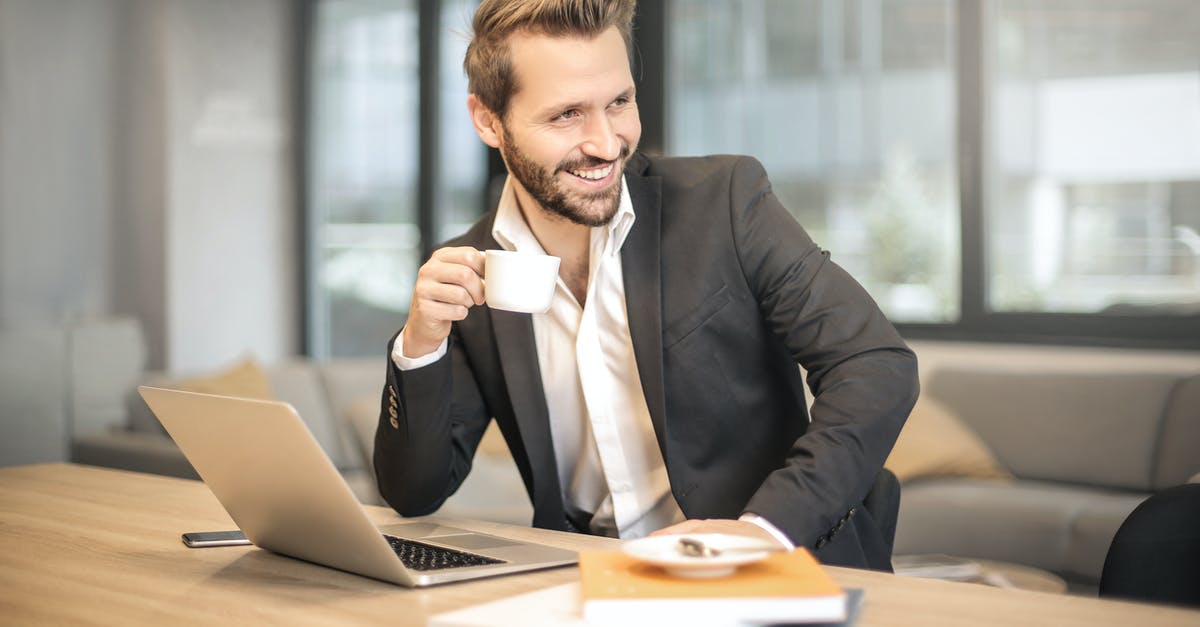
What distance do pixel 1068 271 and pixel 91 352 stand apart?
3820mm

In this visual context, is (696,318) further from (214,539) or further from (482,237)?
(214,539)

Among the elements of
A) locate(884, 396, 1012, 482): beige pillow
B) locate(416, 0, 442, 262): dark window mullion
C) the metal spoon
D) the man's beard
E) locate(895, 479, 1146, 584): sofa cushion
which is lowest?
locate(895, 479, 1146, 584): sofa cushion

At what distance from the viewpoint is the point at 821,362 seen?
1.48 metres

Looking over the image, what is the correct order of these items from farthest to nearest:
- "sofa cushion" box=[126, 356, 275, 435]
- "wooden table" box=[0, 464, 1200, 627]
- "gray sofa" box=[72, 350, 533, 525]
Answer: "sofa cushion" box=[126, 356, 275, 435] → "gray sofa" box=[72, 350, 533, 525] → "wooden table" box=[0, 464, 1200, 627]

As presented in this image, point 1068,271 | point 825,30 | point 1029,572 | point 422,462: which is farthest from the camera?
point 825,30

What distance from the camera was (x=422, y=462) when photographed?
1562 mm

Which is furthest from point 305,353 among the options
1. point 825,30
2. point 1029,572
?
point 1029,572

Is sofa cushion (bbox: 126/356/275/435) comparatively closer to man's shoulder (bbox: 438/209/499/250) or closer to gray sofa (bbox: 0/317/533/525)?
gray sofa (bbox: 0/317/533/525)

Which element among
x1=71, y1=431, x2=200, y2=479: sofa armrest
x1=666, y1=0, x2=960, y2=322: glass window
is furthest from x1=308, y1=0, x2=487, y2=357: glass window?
x1=71, y1=431, x2=200, y2=479: sofa armrest

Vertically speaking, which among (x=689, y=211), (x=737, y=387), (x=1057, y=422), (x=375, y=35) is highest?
(x=375, y=35)

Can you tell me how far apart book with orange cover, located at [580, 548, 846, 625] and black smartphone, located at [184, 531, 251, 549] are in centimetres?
59

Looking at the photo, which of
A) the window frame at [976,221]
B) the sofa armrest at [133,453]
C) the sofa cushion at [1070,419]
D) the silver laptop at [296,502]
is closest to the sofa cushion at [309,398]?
the sofa armrest at [133,453]

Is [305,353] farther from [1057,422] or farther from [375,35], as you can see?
[1057,422]

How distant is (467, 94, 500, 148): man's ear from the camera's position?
5.72ft
